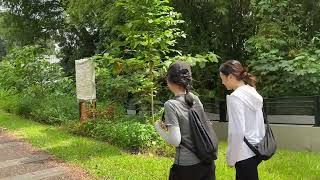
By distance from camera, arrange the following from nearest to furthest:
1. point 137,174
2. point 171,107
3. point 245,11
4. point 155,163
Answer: point 171,107 → point 137,174 → point 155,163 → point 245,11

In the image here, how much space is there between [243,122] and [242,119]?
3 centimetres

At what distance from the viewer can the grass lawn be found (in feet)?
21.8

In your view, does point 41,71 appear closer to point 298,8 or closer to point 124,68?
point 124,68

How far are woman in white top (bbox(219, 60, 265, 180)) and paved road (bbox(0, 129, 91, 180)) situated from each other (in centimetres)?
332

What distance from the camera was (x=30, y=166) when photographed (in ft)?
24.8

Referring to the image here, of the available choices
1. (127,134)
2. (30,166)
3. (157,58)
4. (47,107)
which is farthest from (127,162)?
(47,107)

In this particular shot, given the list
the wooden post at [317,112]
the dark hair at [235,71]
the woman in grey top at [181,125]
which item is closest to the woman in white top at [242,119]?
the dark hair at [235,71]

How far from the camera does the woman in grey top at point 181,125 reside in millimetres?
3664

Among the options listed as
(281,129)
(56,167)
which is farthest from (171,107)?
(281,129)

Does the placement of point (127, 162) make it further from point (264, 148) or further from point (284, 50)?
point (284, 50)

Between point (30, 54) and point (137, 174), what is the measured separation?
8.40 metres

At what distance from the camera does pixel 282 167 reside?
7199mm

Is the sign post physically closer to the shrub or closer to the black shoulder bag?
the shrub

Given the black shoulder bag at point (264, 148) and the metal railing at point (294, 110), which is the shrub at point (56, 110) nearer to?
the metal railing at point (294, 110)
